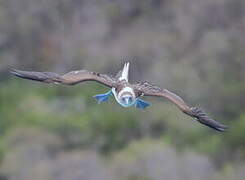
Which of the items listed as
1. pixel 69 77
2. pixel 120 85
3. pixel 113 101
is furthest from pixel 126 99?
pixel 113 101

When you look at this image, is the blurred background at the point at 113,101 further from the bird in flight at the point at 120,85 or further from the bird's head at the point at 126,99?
the bird's head at the point at 126,99

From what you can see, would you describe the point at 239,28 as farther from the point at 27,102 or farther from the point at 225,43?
the point at 27,102

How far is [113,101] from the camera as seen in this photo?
130ft

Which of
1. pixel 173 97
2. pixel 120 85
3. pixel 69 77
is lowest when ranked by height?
pixel 173 97

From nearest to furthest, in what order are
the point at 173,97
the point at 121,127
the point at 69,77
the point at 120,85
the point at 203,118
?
1. the point at 69,77
2. the point at 120,85
3. the point at 173,97
4. the point at 203,118
5. the point at 121,127

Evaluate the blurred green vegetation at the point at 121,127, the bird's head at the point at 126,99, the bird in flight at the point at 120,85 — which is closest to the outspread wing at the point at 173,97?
the bird in flight at the point at 120,85

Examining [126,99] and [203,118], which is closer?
[126,99]

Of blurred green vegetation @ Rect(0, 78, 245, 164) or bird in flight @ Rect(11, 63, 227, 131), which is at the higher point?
blurred green vegetation @ Rect(0, 78, 245, 164)

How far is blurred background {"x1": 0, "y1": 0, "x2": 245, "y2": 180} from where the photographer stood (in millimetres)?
34188

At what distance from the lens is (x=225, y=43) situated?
44.8 metres

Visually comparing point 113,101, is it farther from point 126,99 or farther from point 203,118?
point 126,99

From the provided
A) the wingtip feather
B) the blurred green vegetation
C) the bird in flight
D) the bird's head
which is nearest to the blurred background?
the blurred green vegetation

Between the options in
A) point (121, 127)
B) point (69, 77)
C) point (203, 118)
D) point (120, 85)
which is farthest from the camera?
point (121, 127)

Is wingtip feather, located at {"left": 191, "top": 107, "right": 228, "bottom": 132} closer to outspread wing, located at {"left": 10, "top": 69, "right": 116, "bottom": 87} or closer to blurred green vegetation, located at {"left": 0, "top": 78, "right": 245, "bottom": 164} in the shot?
outspread wing, located at {"left": 10, "top": 69, "right": 116, "bottom": 87}
